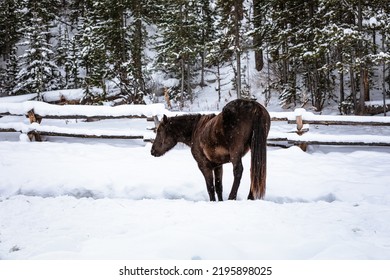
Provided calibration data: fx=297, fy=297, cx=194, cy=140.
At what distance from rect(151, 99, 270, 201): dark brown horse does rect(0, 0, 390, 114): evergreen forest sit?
8.42 m

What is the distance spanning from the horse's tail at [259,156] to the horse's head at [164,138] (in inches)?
68.0

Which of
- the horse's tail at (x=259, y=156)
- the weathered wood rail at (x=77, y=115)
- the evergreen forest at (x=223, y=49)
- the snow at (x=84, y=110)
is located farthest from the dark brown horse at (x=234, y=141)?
the evergreen forest at (x=223, y=49)

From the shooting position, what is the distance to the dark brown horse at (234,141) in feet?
13.4

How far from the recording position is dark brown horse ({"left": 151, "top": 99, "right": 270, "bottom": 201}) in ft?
13.4

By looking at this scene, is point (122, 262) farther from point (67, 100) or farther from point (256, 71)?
point (256, 71)

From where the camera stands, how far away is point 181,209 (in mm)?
3891

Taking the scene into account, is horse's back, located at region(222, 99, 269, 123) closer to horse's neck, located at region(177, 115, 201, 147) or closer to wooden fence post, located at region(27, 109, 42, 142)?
horse's neck, located at region(177, 115, 201, 147)

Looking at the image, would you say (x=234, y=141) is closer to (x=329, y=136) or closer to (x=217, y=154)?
(x=217, y=154)

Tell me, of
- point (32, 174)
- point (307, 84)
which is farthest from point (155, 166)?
point (307, 84)

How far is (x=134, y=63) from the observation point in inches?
784

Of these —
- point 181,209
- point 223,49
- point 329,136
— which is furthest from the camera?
point 223,49

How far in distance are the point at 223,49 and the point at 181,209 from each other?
1517 centimetres

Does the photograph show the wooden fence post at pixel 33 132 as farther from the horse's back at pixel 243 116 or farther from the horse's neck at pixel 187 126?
the horse's back at pixel 243 116

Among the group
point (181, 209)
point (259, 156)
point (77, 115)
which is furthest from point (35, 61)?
point (259, 156)
